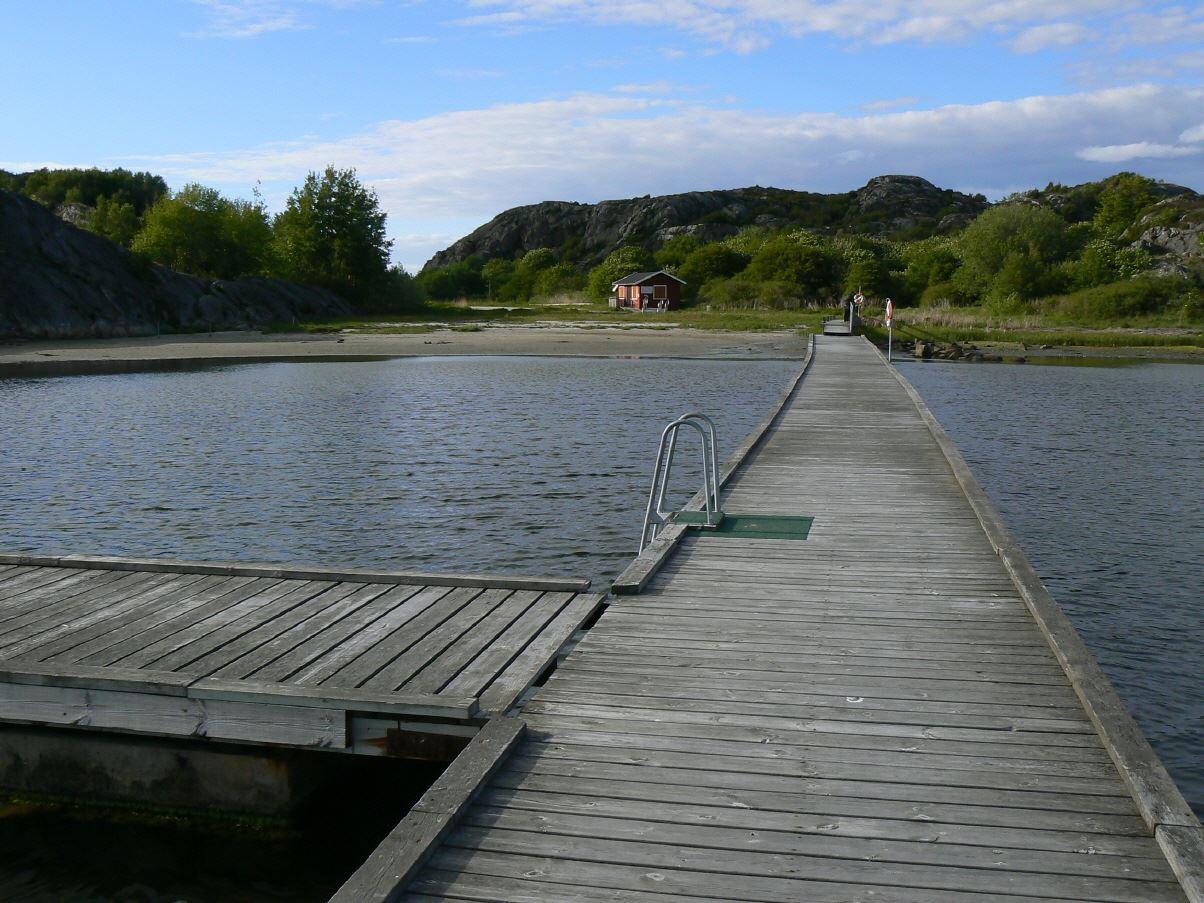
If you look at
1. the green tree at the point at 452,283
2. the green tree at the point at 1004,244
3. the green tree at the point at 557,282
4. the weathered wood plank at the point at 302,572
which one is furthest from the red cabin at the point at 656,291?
the weathered wood plank at the point at 302,572

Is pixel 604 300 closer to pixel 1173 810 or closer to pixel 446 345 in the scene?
pixel 446 345

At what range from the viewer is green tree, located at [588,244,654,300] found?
93812 mm

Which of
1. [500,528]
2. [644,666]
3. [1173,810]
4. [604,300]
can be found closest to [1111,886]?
[1173,810]

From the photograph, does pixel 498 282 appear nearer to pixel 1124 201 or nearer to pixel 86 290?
pixel 1124 201

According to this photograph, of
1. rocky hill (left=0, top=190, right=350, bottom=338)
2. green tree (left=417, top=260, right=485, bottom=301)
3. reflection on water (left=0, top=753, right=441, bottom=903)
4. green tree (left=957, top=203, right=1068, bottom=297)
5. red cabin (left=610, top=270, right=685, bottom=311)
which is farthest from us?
green tree (left=417, top=260, right=485, bottom=301)

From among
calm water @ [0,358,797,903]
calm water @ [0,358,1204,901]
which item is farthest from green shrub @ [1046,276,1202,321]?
calm water @ [0,358,797,903]

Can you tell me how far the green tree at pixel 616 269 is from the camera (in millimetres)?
93812

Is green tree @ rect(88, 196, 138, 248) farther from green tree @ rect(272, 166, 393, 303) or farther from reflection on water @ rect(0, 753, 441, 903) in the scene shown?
reflection on water @ rect(0, 753, 441, 903)

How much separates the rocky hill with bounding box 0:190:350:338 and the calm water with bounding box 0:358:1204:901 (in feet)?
69.9

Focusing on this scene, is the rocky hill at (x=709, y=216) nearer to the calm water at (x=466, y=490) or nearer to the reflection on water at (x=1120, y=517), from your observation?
the reflection on water at (x=1120, y=517)

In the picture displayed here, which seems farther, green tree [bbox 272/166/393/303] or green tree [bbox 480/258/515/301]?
green tree [bbox 480/258/515/301]

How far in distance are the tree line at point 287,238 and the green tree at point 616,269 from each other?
2097cm

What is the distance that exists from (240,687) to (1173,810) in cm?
399

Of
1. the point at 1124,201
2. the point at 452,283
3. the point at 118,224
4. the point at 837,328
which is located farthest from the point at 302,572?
the point at 1124,201
